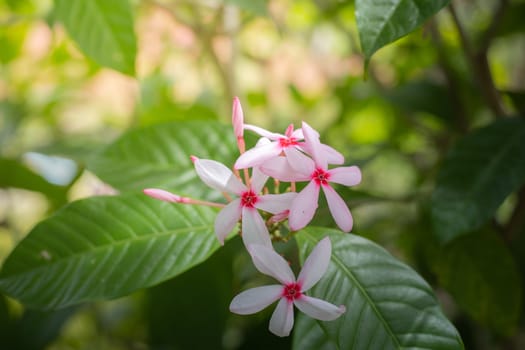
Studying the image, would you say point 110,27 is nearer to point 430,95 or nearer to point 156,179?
point 156,179

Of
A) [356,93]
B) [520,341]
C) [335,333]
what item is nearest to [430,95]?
[356,93]

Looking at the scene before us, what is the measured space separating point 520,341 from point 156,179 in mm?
1023

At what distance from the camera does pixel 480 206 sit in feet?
2.47

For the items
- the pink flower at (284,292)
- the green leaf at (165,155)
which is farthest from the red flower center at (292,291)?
the green leaf at (165,155)

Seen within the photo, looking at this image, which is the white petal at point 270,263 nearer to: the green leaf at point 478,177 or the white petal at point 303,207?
the white petal at point 303,207

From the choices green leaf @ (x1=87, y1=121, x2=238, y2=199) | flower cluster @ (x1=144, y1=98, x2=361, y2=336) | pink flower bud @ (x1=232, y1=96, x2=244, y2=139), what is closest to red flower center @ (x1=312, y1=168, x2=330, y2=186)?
flower cluster @ (x1=144, y1=98, x2=361, y2=336)

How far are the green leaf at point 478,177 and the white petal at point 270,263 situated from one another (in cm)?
30

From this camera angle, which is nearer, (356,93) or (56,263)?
(56,263)

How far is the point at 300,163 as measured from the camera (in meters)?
0.55

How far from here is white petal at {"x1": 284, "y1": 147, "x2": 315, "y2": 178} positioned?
55 centimetres

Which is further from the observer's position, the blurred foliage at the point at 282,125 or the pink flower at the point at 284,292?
the blurred foliage at the point at 282,125

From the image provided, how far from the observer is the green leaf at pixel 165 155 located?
784 millimetres

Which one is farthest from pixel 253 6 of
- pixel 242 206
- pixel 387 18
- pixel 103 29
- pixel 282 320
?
pixel 282 320

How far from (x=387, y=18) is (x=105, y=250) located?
45cm
